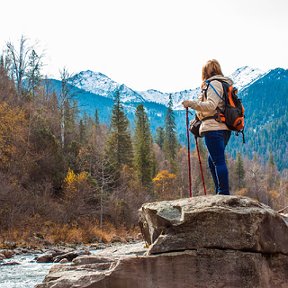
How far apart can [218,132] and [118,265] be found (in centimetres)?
269

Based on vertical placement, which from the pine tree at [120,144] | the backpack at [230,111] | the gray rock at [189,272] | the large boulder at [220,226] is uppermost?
the pine tree at [120,144]

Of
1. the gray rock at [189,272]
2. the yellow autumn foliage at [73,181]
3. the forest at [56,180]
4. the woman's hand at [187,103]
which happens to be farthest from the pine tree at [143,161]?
the gray rock at [189,272]

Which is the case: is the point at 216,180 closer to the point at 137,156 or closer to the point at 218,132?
the point at 218,132

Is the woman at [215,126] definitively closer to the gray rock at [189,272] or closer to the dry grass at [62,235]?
the gray rock at [189,272]

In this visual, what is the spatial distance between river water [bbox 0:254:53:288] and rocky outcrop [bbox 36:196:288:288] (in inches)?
275

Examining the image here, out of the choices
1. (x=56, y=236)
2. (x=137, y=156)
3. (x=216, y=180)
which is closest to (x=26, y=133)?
(x=56, y=236)

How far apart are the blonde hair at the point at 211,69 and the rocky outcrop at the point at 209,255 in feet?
7.25

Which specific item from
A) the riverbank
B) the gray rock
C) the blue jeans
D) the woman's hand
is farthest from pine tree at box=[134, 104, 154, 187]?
the gray rock

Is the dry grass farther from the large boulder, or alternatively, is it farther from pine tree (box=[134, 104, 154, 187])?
pine tree (box=[134, 104, 154, 187])

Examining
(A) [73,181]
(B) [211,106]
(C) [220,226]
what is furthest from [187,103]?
(A) [73,181]

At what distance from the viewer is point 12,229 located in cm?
2825

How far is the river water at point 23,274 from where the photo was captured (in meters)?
13.6

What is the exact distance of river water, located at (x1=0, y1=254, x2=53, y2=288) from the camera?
13586 millimetres

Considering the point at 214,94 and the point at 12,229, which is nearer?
the point at 214,94
